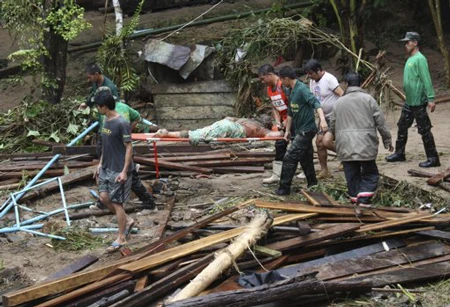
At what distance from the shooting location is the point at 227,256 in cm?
719

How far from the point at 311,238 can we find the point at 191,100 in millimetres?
8148

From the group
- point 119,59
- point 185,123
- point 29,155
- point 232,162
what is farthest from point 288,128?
→ point 119,59

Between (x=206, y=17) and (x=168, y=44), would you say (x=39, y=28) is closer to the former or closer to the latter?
(x=168, y=44)

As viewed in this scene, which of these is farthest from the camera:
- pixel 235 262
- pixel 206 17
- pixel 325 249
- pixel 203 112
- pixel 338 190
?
pixel 206 17

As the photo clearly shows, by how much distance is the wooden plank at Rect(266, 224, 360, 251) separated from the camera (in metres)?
7.72

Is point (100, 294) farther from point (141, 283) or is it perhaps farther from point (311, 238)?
point (311, 238)

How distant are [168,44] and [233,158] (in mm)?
4795

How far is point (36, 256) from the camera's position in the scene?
860cm

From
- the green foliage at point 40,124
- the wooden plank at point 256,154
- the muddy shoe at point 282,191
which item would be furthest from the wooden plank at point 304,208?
the green foliage at point 40,124

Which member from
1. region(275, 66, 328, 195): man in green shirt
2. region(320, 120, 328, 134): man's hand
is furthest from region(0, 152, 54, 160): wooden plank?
region(320, 120, 328, 134): man's hand

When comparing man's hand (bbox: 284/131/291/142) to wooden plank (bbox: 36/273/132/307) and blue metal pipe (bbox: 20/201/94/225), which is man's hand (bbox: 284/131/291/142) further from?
wooden plank (bbox: 36/273/132/307)

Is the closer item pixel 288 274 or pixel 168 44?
pixel 288 274

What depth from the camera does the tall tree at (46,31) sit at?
1419cm

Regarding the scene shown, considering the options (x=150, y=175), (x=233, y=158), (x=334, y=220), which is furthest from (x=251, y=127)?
(x=334, y=220)
